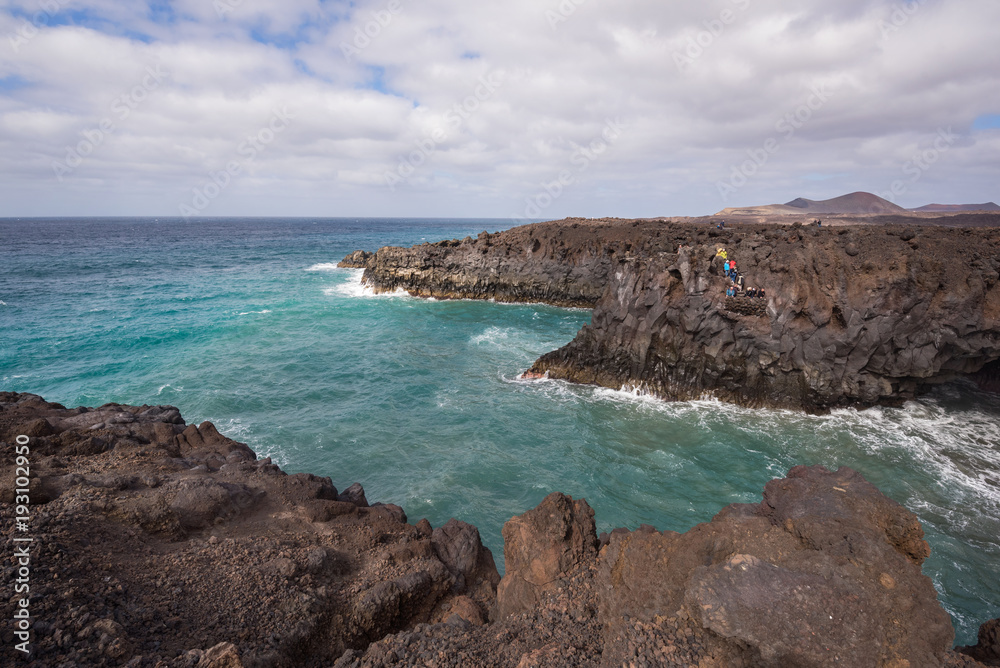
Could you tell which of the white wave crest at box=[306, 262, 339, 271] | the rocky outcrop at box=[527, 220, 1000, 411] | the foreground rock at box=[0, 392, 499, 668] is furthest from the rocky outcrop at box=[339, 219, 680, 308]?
the foreground rock at box=[0, 392, 499, 668]

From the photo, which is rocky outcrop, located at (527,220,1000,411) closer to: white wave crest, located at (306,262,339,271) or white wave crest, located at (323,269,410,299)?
white wave crest, located at (323,269,410,299)

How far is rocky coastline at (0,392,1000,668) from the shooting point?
15.3 ft

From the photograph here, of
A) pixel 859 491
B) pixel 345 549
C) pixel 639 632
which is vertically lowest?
pixel 345 549

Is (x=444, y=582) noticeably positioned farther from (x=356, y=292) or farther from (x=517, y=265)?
(x=356, y=292)

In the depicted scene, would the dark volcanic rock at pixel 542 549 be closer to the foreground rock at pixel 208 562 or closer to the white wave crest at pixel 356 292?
the foreground rock at pixel 208 562

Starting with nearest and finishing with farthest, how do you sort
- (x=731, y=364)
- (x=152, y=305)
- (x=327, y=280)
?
(x=731, y=364) → (x=152, y=305) → (x=327, y=280)

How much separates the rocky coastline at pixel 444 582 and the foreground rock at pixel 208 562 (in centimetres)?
3

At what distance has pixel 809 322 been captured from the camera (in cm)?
1970

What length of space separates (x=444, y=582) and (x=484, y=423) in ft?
36.0

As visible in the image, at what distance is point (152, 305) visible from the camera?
1513 inches

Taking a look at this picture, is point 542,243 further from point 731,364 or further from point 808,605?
point 808,605

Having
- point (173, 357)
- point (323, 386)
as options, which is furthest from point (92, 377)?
point (323, 386)

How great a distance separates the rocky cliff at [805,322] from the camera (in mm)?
18484

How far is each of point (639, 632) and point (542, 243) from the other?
4139 cm
